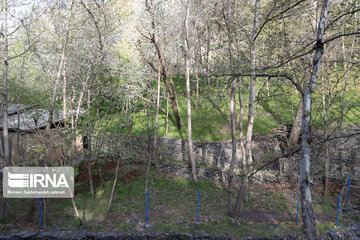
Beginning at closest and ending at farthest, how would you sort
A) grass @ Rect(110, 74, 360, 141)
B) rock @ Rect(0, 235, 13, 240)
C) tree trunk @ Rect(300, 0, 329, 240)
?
tree trunk @ Rect(300, 0, 329, 240), rock @ Rect(0, 235, 13, 240), grass @ Rect(110, 74, 360, 141)

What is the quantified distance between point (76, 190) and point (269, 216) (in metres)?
9.96

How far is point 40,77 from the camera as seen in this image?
55.3 ft

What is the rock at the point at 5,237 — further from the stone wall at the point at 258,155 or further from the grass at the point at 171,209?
the stone wall at the point at 258,155

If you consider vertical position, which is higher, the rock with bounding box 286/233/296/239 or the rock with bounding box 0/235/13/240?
the rock with bounding box 0/235/13/240

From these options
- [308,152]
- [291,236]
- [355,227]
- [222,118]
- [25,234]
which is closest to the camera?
[308,152]

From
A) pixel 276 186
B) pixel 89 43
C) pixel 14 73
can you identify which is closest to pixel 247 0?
pixel 89 43

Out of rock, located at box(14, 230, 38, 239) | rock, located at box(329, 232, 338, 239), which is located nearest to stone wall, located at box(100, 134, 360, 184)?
rock, located at box(329, 232, 338, 239)

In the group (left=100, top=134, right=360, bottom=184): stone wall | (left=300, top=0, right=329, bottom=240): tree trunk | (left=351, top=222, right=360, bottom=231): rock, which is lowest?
(left=351, top=222, right=360, bottom=231): rock

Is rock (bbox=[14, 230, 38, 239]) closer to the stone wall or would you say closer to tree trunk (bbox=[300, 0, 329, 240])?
the stone wall

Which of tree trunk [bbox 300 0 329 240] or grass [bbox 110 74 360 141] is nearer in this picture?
tree trunk [bbox 300 0 329 240]

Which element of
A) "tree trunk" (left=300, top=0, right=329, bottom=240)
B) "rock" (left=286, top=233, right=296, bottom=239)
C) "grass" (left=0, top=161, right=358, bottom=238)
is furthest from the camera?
"grass" (left=0, top=161, right=358, bottom=238)

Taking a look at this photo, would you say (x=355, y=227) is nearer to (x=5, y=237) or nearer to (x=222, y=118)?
(x=222, y=118)

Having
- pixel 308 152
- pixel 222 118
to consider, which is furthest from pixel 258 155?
pixel 308 152

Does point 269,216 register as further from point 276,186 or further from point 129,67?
point 129,67
